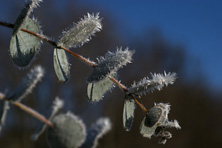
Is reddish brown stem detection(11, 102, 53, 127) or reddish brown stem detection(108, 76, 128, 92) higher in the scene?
reddish brown stem detection(108, 76, 128, 92)

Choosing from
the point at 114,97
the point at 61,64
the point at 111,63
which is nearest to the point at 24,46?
the point at 61,64

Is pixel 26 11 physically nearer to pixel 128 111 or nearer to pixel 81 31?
pixel 81 31

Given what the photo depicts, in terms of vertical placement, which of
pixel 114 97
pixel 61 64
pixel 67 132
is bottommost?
pixel 67 132

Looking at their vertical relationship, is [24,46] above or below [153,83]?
above

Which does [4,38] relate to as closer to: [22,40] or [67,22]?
[67,22]

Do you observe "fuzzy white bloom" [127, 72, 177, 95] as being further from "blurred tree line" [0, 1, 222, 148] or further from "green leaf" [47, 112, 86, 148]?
"blurred tree line" [0, 1, 222, 148]

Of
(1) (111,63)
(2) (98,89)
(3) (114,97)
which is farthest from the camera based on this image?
(3) (114,97)

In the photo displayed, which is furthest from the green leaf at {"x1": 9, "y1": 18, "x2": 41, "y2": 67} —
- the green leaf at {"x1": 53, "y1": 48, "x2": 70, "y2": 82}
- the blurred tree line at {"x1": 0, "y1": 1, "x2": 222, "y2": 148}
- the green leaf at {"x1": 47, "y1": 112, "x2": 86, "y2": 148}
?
the blurred tree line at {"x1": 0, "y1": 1, "x2": 222, "y2": 148}

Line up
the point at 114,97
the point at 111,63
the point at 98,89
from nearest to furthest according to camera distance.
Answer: the point at 111,63 < the point at 98,89 < the point at 114,97
